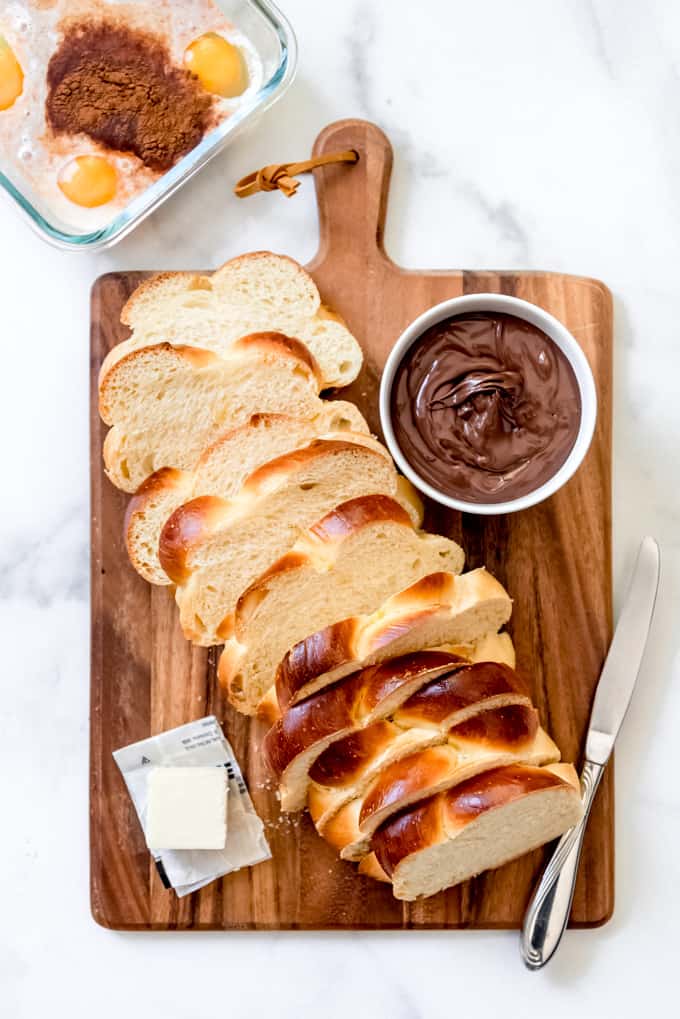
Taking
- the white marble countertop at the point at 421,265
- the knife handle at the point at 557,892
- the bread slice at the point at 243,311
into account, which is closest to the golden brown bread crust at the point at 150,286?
the bread slice at the point at 243,311

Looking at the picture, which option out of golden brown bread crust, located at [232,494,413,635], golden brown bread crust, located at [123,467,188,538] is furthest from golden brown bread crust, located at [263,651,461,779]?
golden brown bread crust, located at [123,467,188,538]

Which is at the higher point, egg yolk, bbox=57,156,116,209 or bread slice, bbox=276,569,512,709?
egg yolk, bbox=57,156,116,209

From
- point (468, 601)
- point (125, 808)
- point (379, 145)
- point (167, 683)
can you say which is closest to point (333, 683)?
point (468, 601)

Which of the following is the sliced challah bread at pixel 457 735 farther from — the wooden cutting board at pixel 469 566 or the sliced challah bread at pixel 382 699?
the wooden cutting board at pixel 469 566

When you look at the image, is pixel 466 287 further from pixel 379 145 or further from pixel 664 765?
pixel 664 765

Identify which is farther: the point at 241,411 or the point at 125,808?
the point at 125,808

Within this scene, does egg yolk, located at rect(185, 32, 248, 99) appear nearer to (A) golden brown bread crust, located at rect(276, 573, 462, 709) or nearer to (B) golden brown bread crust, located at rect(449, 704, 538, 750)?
(A) golden brown bread crust, located at rect(276, 573, 462, 709)

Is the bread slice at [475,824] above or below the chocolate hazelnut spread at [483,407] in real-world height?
below
